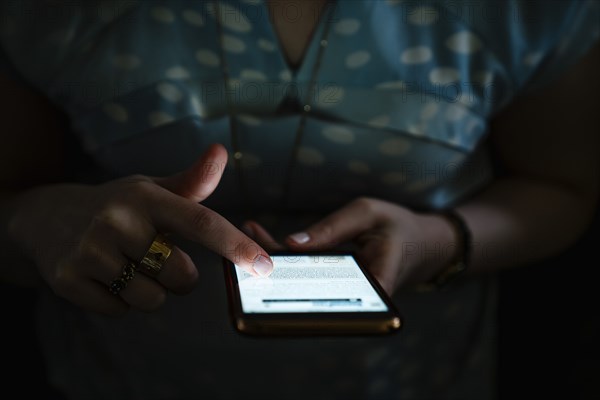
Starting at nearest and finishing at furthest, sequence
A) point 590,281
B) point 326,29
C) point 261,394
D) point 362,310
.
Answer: point 362,310 → point 326,29 → point 261,394 → point 590,281

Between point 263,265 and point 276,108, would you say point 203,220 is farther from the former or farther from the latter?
point 276,108

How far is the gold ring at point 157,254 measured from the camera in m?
0.46

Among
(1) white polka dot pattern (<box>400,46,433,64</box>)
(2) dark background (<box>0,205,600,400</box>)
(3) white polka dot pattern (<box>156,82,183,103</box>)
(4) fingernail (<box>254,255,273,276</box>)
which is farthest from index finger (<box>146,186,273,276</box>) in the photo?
(2) dark background (<box>0,205,600,400</box>)

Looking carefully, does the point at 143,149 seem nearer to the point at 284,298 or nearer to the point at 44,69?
the point at 44,69

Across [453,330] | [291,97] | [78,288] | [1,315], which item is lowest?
[1,315]

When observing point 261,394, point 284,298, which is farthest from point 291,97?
point 261,394

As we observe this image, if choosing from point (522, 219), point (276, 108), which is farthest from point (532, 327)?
point (276, 108)

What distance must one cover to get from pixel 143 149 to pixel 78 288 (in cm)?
16

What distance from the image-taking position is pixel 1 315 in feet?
2.62

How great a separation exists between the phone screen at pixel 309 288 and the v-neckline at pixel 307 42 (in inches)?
7.2

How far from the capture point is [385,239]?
540 mm

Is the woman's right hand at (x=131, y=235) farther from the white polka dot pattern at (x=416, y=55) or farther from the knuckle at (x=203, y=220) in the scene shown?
the white polka dot pattern at (x=416, y=55)

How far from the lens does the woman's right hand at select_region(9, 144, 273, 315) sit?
0.44m

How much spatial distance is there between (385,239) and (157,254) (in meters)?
0.20
